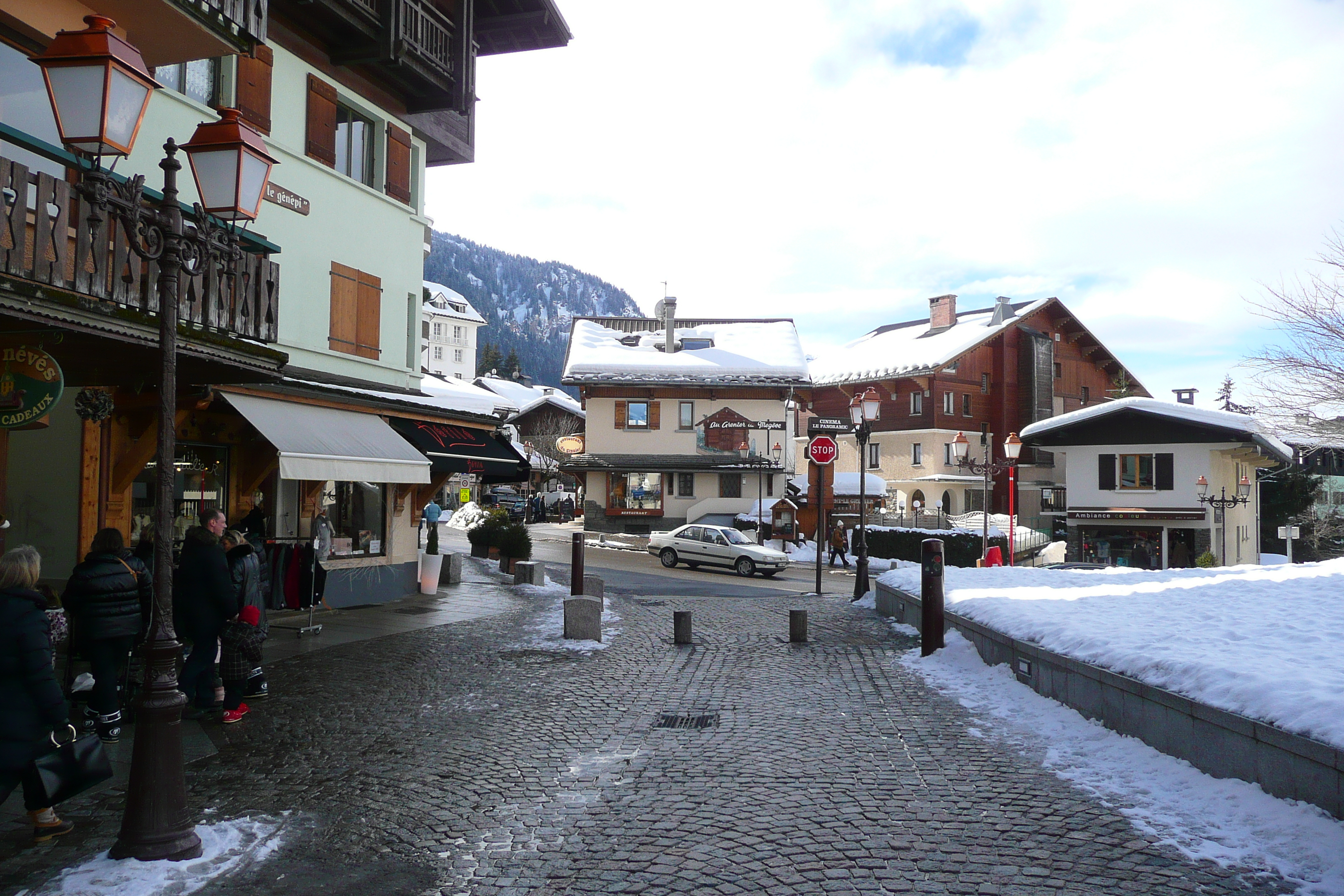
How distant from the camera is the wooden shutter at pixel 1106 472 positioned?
38.0 meters

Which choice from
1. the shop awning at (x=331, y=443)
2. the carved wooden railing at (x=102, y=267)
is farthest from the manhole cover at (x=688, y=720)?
the shop awning at (x=331, y=443)

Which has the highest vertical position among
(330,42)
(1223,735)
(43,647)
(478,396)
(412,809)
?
(330,42)

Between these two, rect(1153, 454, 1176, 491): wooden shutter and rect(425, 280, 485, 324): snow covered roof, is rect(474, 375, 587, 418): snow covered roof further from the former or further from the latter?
rect(1153, 454, 1176, 491): wooden shutter

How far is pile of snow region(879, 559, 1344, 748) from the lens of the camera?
6.37 metres

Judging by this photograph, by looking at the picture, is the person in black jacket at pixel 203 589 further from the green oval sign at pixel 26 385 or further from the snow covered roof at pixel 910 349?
the snow covered roof at pixel 910 349

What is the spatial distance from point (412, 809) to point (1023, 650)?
6.49 metres

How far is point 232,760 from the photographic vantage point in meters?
7.33

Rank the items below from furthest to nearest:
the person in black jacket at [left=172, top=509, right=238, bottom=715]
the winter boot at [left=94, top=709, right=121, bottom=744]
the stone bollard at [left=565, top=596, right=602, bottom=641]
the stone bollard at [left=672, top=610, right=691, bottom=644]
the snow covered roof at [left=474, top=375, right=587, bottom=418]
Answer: the snow covered roof at [left=474, top=375, right=587, bottom=418] → the stone bollard at [left=672, top=610, right=691, bottom=644] → the stone bollard at [left=565, top=596, right=602, bottom=641] → the person in black jacket at [left=172, top=509, right=238, bottom=715] → the winter boot at [left=94, top=709, right=121, bottom=744]

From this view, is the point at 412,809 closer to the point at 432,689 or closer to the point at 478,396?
the point at 432,689

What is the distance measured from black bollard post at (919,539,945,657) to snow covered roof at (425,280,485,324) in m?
122

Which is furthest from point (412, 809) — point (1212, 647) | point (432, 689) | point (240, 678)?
point (1212, 647)

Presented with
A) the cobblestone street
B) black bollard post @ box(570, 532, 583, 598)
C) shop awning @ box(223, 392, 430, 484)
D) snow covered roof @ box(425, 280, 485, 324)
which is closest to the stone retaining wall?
the cobblestone street

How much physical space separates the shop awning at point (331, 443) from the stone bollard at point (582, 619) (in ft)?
11.6

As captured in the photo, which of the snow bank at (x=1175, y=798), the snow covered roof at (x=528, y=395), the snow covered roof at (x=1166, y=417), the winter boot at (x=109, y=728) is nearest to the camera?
the snow bank at (x=1175, y=798)
